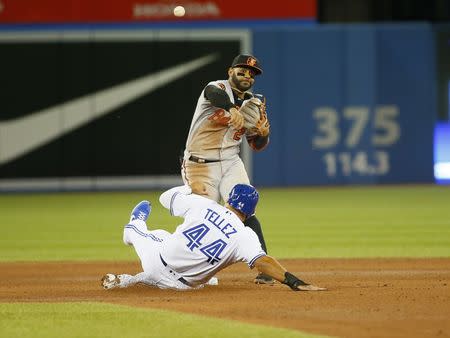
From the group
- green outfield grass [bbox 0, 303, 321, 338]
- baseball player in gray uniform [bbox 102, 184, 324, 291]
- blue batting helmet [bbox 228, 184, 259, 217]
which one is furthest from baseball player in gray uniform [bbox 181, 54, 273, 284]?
green outfield grass [bbox 0, 303, 321, 338]

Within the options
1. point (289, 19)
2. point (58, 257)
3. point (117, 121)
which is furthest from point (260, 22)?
point (58, 257)

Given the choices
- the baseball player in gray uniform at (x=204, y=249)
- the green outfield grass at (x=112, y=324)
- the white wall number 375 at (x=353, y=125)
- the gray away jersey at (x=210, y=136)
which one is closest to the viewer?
the green outfield grass at (x=112, y=324)

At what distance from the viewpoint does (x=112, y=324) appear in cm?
639

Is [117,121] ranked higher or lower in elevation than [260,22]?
lower

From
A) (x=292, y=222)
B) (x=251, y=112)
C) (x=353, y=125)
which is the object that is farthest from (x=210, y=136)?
(x=353, y=125)

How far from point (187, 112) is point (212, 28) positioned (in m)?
1.65

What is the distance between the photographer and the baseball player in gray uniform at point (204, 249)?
7.54 m

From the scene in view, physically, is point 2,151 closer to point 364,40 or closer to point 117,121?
point 117,121

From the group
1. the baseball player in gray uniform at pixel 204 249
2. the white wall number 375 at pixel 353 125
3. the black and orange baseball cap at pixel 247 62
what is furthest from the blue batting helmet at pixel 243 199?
the white wall number 375 at pixel 353 125

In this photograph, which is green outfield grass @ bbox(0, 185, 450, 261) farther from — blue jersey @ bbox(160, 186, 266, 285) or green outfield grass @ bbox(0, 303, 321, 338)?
green outfield grass @ bbox(0, 303, 321, 338)

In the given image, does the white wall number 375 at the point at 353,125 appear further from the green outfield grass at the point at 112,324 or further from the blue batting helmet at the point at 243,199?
the green outfield grass at the point at 112,324

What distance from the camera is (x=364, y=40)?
20438mm

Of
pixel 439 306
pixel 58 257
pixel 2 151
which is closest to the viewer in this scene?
pixel 439 306

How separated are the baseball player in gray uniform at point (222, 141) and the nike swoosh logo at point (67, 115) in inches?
436
